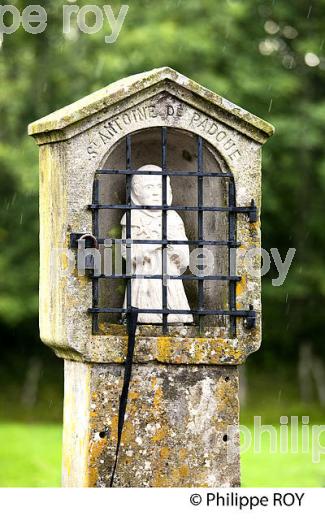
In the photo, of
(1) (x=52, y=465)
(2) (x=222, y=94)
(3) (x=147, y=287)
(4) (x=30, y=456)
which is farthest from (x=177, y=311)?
(2) (x=222, y=94)

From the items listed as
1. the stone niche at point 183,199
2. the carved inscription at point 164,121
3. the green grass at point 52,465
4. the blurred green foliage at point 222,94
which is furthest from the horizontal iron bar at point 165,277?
the blurred green foliage at point 222,94

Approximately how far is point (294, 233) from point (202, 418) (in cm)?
1552

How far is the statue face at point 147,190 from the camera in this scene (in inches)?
294

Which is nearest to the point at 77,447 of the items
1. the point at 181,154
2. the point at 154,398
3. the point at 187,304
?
the point at 154,398

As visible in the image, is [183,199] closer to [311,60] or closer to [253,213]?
[253,213]

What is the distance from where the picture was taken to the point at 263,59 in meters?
21.8

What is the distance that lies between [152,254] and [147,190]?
383 millimetres

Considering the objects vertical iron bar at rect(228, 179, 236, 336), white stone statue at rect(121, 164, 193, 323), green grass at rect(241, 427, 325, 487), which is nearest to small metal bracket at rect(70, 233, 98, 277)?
white stone statue at rect(121, 164, 193, 323)

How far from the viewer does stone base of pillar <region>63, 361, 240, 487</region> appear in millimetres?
6988

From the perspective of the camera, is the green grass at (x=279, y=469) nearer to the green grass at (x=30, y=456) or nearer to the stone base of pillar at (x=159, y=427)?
the green grass at (x=30, y=456)

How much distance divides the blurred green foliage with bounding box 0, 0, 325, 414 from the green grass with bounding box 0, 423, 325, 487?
3294 mm

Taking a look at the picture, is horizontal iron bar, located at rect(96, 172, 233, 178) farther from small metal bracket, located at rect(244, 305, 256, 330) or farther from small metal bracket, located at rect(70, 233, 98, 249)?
small metal bracket, located at rect(244, 305, 256, 330)

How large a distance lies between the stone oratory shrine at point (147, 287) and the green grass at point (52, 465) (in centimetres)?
296

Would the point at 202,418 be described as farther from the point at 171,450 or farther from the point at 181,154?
the point at 181,154
